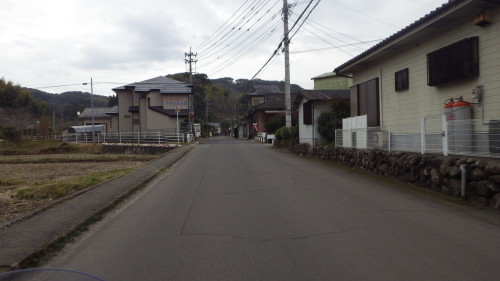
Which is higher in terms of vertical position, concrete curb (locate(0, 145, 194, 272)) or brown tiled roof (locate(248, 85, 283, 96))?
brown tiled roof (locate(248, 85, 283, 96))

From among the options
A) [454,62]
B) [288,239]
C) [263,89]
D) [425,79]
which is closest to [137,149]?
[425,79]

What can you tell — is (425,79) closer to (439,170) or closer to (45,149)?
(439,170)

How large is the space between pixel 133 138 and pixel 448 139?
3951 centimetres

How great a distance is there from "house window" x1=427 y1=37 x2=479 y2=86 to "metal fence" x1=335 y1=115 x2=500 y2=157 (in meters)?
1.36

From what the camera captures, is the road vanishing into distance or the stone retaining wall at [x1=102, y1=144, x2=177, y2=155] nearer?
the road vanishing into distance

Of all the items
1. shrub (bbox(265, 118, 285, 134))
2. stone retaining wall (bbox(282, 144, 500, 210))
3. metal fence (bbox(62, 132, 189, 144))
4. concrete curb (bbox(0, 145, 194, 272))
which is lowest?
concrete curb (bbox(0, 145, 194, 272))

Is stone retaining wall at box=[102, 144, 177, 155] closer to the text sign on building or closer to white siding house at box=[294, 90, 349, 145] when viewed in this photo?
the text sign on building

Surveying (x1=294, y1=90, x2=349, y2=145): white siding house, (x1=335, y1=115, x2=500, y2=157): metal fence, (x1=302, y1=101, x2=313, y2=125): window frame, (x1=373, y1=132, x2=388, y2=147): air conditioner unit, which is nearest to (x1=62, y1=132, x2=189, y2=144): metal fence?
(x1=302, y1=101, x2=313, y2=125): window frame

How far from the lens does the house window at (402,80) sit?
47.5ft

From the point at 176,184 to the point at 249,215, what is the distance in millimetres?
5144

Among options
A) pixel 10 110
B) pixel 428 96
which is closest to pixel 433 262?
pixel 428 96

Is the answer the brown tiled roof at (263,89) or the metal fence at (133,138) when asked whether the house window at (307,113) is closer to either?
the metal fence at (133,138)

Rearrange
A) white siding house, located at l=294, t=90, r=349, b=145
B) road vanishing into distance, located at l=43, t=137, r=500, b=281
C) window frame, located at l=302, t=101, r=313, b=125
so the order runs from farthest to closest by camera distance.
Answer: window frame, located at l=302, t=101, r=313, b=125
white siding house, located at l=294, t=90, r=349, b=145
road vanishing into distance, located at l=43, t=137, r=500, b=281

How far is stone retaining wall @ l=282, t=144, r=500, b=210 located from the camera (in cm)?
754
